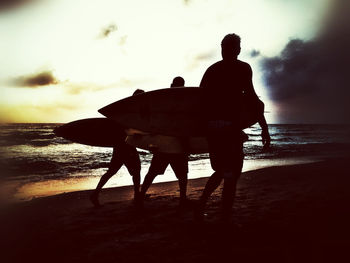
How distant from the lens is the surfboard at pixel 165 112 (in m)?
4.11

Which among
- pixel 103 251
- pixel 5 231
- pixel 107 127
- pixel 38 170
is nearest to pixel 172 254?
pixel 103 251

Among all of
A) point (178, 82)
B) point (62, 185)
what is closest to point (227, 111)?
point (178, 82)

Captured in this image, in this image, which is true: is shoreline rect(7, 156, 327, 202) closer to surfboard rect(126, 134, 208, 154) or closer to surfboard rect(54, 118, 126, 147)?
surfboard rect(54, 118, 126, 147)

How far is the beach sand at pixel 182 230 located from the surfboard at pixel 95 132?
3.83 feet

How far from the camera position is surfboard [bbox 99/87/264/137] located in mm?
4113

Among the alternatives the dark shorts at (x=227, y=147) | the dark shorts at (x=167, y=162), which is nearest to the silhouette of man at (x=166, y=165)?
the dark shorts at (x=167, y=162)

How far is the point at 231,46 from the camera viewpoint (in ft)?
10.3

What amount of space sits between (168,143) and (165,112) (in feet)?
1.59

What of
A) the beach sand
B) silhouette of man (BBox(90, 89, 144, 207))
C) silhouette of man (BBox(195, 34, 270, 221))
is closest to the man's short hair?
silhouette of man (BBox(195, 34, 270, 221))

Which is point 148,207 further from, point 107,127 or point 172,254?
point 172,254

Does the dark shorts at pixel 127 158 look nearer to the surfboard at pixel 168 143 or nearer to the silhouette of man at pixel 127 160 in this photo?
the silhouette of man at pixel 127 160

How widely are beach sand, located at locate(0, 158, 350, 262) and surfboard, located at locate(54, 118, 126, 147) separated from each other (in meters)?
1.17

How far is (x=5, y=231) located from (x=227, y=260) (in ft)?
9.99

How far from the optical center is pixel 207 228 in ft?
10.7
